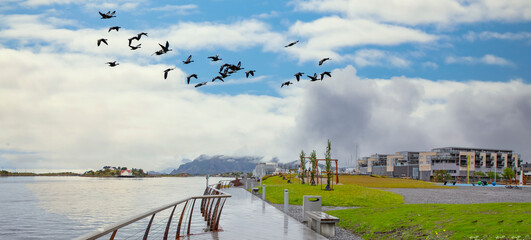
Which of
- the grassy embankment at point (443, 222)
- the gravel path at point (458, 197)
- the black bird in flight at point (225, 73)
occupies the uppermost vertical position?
the black bird in flight at point (225, 73)

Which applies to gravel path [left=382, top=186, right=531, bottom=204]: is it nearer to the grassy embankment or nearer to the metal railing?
the grassy embankment

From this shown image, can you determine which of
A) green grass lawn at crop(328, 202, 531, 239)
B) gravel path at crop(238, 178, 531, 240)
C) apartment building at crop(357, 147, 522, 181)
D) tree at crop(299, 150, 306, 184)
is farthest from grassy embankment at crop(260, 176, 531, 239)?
apartment building at crop(357, 147, 522, 181)

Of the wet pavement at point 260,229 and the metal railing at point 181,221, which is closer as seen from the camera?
the metal railing at point 181,221

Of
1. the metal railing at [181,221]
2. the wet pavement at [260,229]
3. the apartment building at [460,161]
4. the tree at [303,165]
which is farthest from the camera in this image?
the apartment building at [460,161]

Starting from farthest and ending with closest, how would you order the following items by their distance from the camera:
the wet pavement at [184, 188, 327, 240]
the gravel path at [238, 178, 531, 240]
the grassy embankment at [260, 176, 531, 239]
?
1. the gravel path at [238, 178, 531, 240]
2. the wet pavement at [184, 188, 327, 240]
3. the grassy embankment at [260, 176, 531, 239]

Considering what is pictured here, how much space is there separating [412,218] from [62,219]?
3524 cm

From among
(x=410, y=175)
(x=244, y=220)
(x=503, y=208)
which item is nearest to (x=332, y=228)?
(x=244, y=220)

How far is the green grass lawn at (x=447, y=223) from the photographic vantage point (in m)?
11.8

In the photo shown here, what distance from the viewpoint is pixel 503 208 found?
15.2 metres

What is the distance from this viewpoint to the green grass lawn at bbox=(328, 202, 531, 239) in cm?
1177

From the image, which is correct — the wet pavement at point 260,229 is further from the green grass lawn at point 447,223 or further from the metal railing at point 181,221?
the green grass lawn at point 447,223

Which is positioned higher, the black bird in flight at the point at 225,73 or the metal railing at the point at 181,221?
the black bird in flight at the point at 225,73

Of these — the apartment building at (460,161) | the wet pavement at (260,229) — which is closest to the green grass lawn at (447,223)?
the wet pavement at (260,229)

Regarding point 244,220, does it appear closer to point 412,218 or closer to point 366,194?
point 412,218
